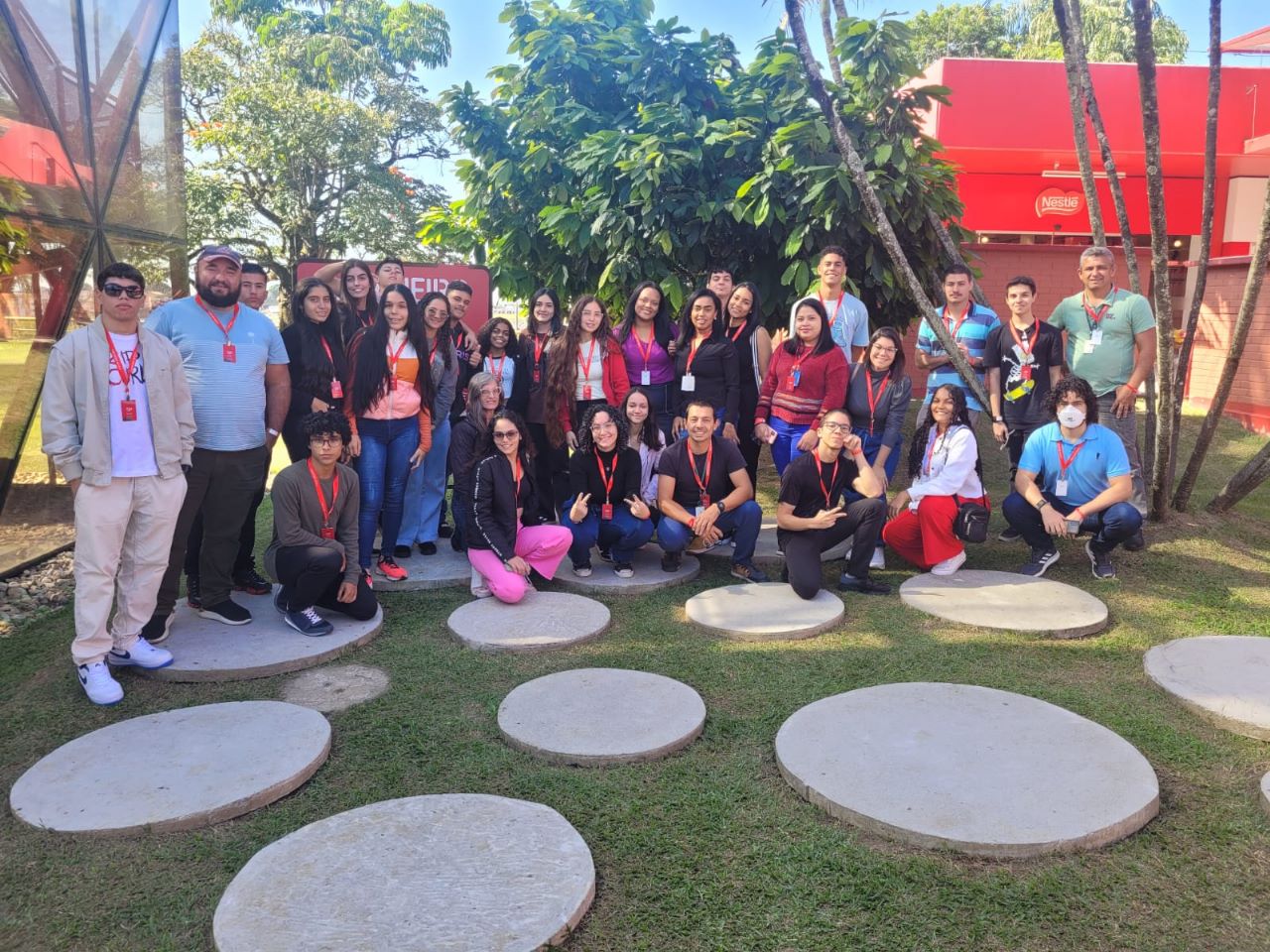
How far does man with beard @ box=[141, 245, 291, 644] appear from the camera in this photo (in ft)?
13.5

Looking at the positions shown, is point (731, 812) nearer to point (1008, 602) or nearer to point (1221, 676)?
point (1221, 676)

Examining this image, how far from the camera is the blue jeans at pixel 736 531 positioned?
5.17m

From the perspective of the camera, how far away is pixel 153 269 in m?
7.09

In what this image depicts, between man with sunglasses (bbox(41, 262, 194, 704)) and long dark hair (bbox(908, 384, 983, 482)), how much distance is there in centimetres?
399

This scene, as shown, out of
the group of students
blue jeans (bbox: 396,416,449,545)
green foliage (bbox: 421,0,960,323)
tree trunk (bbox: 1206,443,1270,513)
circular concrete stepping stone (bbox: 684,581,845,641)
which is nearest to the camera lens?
the group of students

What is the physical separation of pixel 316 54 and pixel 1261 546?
20.2 metres

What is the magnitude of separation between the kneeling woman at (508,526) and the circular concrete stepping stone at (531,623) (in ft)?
0.38

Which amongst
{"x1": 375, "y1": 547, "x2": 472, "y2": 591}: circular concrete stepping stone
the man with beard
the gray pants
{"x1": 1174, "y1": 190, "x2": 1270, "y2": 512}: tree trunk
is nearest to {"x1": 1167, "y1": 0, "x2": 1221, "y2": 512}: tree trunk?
{"x1": 1174, "y1": 190, "x2": 1270, "y2": 512}: tree trunk

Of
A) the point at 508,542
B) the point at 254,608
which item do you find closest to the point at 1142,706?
the point at 508,542

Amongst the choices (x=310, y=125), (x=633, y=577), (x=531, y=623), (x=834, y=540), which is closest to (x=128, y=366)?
(x=531, y=623)

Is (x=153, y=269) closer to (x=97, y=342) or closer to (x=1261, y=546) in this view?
(x=97, y=342)

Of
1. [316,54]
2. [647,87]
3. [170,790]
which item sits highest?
[316,54]

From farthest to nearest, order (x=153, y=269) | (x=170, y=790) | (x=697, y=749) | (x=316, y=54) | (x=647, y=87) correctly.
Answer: (x=316, y=54) < (x=647, y=87) < (x=153, y=269) < (x=697, y=749) < (x=170, y=790)

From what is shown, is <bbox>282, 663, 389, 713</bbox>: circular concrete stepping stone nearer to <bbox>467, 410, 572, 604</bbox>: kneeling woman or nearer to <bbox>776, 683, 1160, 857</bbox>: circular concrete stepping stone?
<bbox>467, 410, 572, 604</bbox>: kneeling woman
